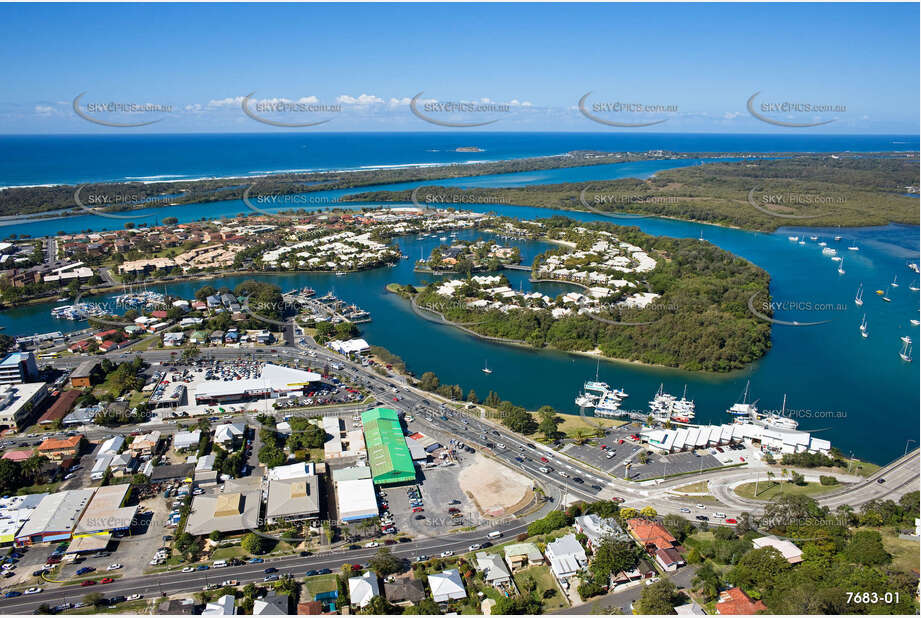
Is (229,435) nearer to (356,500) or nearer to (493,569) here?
(356,500)

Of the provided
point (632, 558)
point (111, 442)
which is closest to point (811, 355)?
point (632, 558)

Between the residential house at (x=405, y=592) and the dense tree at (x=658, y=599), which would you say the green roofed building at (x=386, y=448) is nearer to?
the residential house at (x=405, y=592)

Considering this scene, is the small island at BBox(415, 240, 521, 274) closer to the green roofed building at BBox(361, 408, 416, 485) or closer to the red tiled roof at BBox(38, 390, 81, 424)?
the green roofed building at BBox(361, 408, 416, 485)

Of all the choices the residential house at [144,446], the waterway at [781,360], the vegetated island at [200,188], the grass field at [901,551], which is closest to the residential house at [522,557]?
the grass field at [901,551]

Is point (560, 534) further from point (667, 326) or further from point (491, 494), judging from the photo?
point (667, 326)

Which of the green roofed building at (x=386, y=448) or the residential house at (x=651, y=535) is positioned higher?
the green roofed building at (x=386, y=448)
